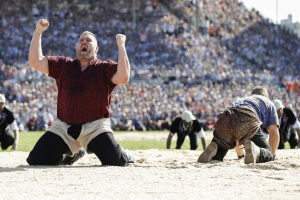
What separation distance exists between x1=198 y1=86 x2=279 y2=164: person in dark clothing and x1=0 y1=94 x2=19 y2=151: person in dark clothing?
6.55 metres

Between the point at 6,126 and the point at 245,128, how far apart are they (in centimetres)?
775

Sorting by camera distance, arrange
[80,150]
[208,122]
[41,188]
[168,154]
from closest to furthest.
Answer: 1. [41,188]
2. [80,150]
3. [168,154]
4. [208,122]

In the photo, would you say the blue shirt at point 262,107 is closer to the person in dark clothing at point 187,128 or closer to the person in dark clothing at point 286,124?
the person in dark clothing at point 286,124

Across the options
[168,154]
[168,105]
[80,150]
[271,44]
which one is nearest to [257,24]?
[271,44]

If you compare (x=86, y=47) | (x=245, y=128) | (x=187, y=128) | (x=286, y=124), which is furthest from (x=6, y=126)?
(x=245, y=128)

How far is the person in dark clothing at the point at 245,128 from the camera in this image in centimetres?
993

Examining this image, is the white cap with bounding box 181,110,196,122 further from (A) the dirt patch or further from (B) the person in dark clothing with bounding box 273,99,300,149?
(A) the dirt patch

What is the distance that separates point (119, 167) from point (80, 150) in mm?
1474

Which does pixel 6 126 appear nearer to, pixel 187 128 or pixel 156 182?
pixel 187 128

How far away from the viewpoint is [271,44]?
43.4 m

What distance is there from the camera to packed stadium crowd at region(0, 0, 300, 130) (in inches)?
1350

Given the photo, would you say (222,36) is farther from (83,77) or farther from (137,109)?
(83,77)

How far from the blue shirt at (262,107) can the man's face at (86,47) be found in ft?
7.28

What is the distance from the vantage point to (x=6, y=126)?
16.2 m
